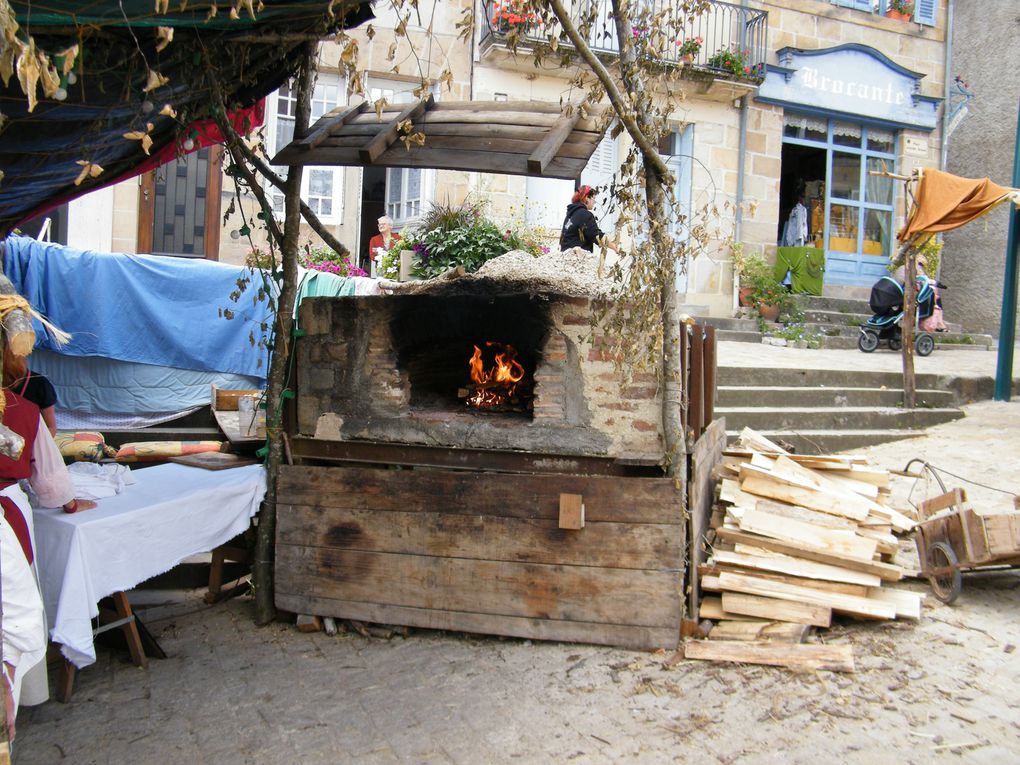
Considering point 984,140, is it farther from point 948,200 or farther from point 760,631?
point 760,631

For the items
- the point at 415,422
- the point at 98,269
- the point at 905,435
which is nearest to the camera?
the point at 415,422

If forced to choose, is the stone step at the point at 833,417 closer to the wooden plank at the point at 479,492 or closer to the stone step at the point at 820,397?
the stone step at the point at 820,397

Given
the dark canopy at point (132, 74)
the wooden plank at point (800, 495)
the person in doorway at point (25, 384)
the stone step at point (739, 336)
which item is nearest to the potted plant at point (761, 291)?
the stone step at point (739, 336)

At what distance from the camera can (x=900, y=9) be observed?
15.7 meters

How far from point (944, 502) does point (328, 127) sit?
445 cm

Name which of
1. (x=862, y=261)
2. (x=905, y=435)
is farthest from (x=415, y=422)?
(x=862, y=261)

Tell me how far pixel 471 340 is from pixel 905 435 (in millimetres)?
5765

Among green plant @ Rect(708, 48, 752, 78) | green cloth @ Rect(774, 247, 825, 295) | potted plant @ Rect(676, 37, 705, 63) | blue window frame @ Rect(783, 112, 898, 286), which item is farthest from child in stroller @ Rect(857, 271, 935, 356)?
potted plant @ Rect(676, 37, 705, 63)

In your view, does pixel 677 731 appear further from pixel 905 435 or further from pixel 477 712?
pixel 905 435

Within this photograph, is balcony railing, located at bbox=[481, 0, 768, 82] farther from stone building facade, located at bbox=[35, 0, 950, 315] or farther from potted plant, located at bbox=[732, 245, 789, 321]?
potted plant, located at bbox=[732, 245, 789, 321]

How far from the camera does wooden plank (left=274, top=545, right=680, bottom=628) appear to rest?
4.24 metres

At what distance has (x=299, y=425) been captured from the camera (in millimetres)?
4910

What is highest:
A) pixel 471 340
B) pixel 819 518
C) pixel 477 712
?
pixel 471 340

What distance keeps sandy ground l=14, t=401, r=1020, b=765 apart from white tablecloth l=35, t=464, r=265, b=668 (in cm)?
47
